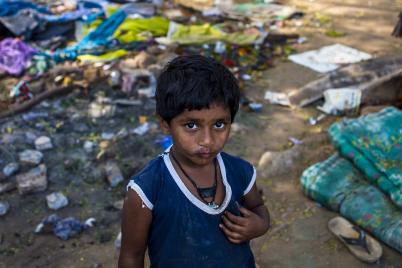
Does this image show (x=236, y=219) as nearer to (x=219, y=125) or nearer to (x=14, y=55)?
(x=219, y=125)

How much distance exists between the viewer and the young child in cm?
149

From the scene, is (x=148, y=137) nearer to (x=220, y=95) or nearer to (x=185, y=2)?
(x=220, y=95)

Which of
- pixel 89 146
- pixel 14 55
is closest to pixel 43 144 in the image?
pixel 89 146

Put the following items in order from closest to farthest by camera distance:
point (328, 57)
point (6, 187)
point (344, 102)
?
point (6, 187) < point (344, 102) < point (328, 57)

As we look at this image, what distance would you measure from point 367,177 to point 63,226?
2.26m

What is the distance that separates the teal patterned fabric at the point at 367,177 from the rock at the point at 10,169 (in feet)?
8.13

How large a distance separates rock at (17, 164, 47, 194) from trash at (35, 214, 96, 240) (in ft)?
1.42

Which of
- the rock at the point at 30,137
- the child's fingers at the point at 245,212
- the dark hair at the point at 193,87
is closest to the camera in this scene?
the dark hair at the point at 193,87

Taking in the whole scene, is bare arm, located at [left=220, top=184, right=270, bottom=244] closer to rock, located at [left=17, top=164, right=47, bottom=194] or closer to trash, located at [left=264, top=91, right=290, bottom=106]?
rock, located at [left=17, top=164, right=47, bottom=194]

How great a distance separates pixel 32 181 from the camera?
376 centimetres

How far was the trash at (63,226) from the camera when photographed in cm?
326

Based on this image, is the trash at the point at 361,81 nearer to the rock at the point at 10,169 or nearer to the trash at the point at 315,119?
the trash at the point at 315,119

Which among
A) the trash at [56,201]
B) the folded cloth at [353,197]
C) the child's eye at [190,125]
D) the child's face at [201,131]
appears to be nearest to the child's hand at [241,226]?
the child's face at [201,131]

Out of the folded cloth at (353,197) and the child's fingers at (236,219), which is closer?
the child's fingers at (236,219)
